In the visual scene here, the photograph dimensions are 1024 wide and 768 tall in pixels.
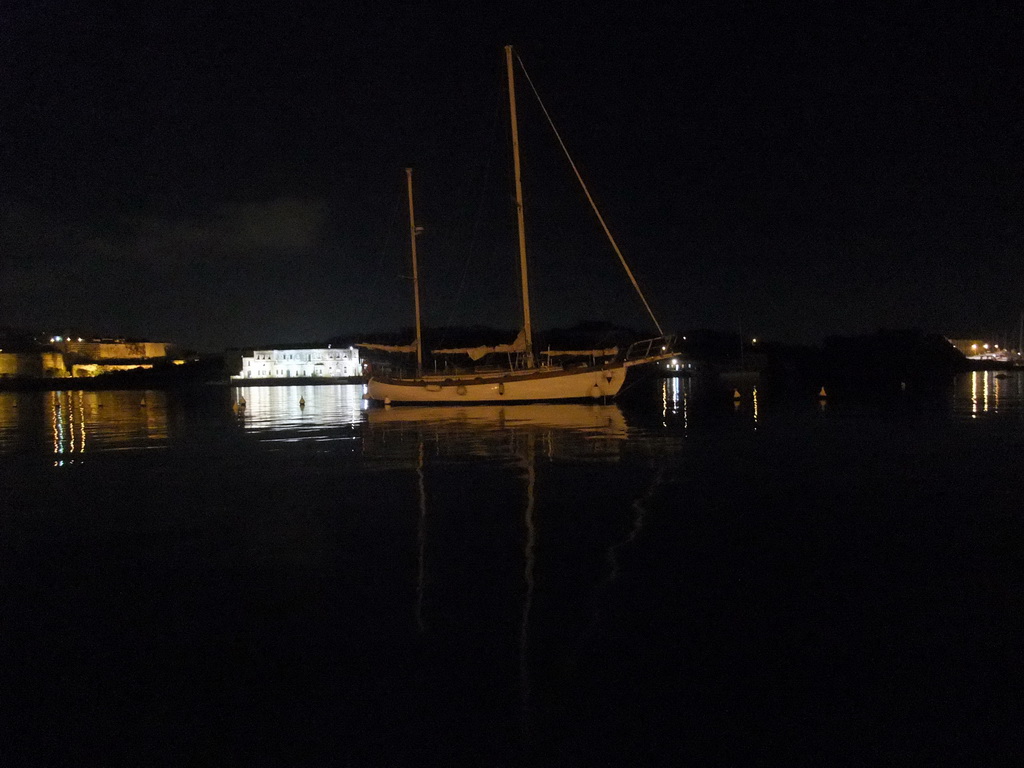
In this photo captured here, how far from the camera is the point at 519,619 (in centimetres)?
640

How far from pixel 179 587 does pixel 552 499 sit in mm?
A: 5565

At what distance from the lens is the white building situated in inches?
4500

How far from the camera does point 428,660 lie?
5602mm

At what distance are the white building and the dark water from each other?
10180 centimetres

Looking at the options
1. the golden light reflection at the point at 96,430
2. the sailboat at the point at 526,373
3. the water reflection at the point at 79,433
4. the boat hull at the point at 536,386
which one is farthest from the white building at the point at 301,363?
the boat hull at the point at 536,386

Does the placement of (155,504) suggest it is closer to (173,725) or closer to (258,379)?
(173,725)

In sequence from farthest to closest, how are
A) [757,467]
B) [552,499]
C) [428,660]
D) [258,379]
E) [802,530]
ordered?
[258,379], [757,467], [552,499], [802,530], [428,660]

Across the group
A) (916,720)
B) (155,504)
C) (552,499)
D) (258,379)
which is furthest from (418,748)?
(258,379)

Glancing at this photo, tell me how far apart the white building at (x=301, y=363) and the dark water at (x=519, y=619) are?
102 metres

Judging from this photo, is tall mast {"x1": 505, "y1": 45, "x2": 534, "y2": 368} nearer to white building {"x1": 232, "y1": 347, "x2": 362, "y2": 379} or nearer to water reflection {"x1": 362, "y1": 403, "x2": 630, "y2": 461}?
water reflection {"x1": 362, "y1": 403, "x2": 630, "y2": 461}

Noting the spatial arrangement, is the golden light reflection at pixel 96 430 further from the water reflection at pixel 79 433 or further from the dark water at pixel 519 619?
the dark water at pixel 519 619

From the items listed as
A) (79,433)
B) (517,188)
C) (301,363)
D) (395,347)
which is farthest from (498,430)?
(301,363)

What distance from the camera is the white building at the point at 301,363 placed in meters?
114

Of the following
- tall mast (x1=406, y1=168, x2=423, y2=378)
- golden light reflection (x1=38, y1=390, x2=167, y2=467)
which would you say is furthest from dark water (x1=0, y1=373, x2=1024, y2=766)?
tall mast (x1=406, y1=168, x2=423, y2=378)
